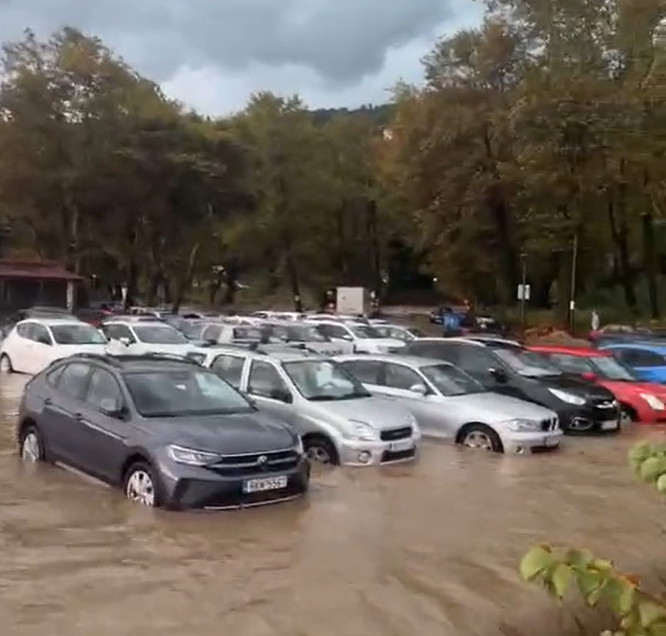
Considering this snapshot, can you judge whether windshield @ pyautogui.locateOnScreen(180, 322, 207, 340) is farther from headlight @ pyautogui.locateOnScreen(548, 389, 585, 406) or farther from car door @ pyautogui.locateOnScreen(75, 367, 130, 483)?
car door @ pyautogui.locateOnScreen(75, 367, 130, 483)

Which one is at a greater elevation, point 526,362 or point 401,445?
point 526,362

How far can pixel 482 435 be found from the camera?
50.6 ft

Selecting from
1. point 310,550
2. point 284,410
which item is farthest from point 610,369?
point 310,550

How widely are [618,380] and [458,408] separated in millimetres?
6807

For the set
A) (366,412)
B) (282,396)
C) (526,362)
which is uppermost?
(526,362)

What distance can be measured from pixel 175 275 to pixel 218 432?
63.5m

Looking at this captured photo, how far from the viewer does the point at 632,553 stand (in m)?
9.77

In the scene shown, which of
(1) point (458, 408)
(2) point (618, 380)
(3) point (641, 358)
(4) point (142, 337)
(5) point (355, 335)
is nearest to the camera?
(1) point (458, 408)

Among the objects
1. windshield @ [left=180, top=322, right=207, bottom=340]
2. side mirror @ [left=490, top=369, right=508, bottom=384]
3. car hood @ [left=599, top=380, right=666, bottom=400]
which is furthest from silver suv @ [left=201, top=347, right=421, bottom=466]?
windshield @ [left=180, top=322, right=207, bottom=340]

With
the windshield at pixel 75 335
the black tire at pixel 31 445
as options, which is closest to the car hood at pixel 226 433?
the black tire at pixel 31 445

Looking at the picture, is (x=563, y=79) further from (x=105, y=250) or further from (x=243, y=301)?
(x=243, y=301)

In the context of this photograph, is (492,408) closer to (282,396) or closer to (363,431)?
(363,431)

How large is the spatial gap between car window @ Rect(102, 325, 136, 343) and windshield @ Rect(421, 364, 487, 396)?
1198cm

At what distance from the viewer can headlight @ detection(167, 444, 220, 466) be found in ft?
33.0
